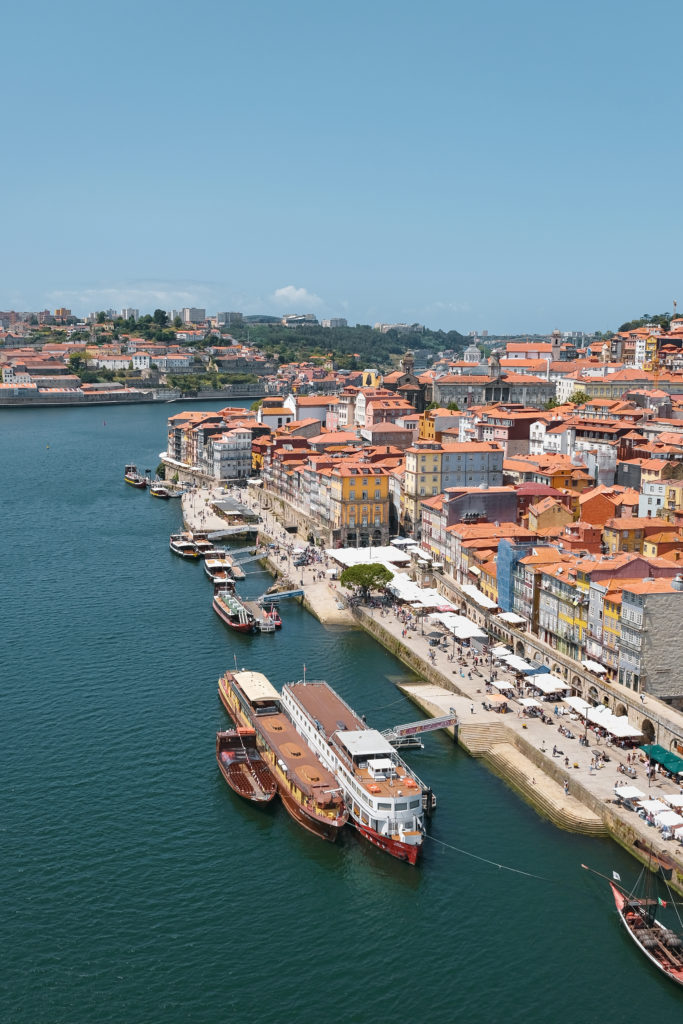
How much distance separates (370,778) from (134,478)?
7114 cm

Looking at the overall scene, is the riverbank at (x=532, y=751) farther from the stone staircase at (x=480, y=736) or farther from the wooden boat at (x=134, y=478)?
the wooden boat at (x=134, y=478)

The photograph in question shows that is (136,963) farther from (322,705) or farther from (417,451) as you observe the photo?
(417,451)

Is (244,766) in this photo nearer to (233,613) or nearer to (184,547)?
(233,613)

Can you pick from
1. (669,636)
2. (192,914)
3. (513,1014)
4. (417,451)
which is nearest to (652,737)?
(669,636)

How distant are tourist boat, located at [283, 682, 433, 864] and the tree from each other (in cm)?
1639

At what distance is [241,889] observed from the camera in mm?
28547

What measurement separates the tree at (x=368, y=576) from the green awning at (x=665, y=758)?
2118 centimetres

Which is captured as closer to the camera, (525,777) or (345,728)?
(525,777)

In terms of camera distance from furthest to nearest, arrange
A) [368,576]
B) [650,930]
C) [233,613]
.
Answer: [368,576] → [233,613] → [650,930]

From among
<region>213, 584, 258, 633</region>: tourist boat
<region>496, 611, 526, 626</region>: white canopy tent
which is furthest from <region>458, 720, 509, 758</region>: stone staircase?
<region>213, 584, 258, 633</region>: tourist boat

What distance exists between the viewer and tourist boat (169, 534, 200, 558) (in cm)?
6694

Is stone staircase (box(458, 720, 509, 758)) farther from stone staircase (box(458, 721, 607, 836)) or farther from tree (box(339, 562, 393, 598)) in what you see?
tree (box(339, 562, 393, 598))

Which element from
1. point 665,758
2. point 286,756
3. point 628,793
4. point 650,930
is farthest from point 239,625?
point 650,930

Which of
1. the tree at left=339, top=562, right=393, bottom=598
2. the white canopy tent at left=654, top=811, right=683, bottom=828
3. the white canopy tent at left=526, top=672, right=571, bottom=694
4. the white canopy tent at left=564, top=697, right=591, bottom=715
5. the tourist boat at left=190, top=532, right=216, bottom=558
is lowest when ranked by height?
Result: the tourist boat at left=190, top=532, right=216, bottom=558
